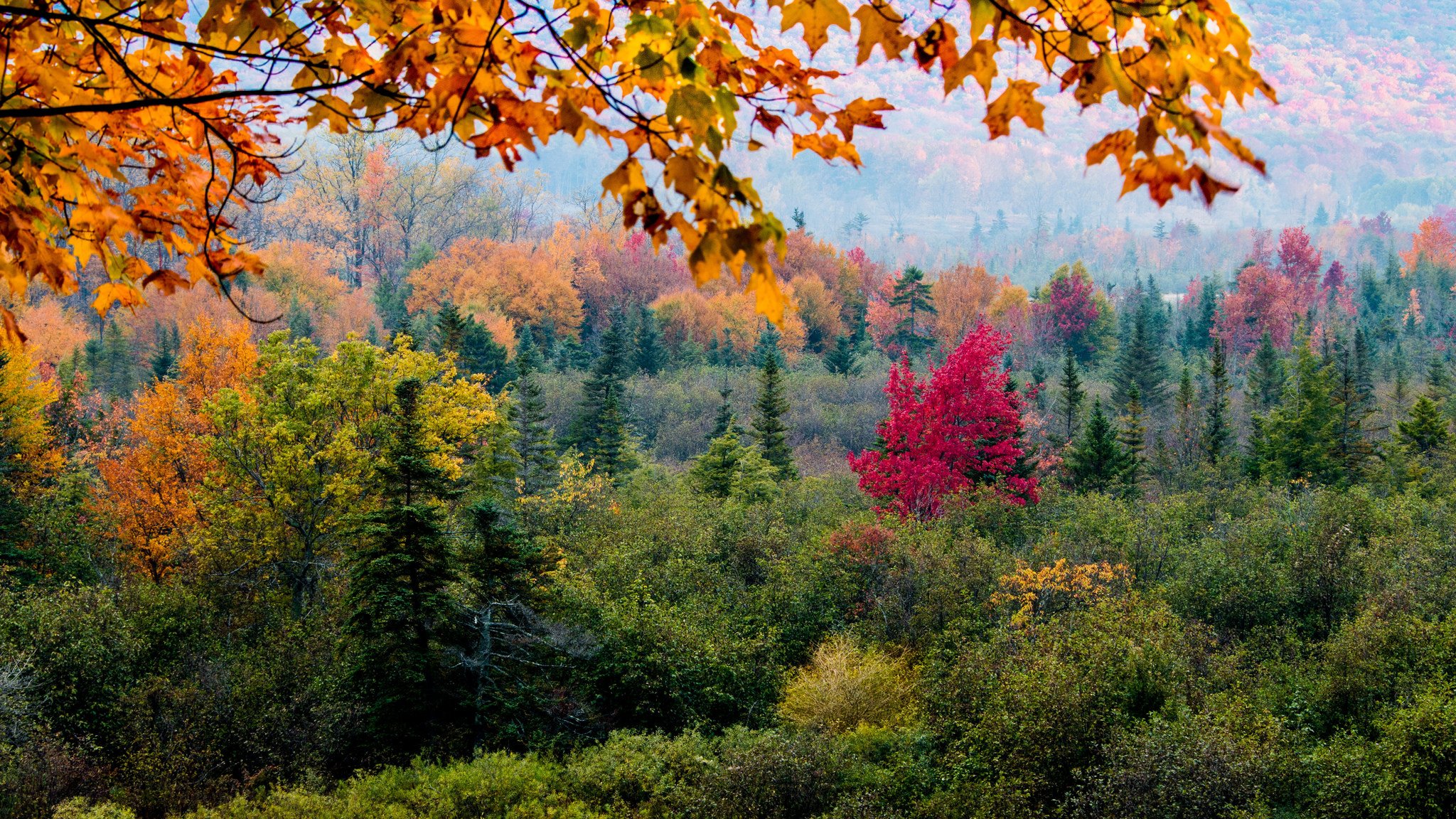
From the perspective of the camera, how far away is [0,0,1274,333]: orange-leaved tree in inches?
77.7

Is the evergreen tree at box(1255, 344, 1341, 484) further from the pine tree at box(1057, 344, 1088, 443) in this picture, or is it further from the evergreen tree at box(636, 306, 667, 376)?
the evergreen tree at box(636, 306, 667, 376)

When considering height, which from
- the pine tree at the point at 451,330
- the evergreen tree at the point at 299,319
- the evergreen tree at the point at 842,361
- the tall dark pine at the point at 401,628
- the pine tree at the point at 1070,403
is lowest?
the tall dark pine at the point at 401,628

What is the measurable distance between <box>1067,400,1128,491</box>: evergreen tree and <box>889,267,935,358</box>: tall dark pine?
92.6 ft

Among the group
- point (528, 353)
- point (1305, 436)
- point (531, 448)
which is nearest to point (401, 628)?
point (531, 448)

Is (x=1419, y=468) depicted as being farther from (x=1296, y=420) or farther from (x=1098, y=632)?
(x=1098, y=632)

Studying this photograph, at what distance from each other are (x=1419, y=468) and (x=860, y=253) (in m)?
48.8

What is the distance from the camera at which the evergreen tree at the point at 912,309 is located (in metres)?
56.5

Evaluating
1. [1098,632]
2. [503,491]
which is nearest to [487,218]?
[503,491]

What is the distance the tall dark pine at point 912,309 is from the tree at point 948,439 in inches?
1339

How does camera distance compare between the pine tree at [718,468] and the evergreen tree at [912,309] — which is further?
the evergreen tree at [912,309]

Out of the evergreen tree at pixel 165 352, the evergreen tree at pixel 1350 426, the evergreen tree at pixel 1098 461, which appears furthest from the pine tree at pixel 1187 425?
the evergreen tree at pixel 165 352

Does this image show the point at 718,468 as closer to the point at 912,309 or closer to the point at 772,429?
the point at 772,429

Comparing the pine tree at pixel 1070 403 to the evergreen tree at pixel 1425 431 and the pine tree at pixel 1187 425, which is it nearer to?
the pine tree at pixel 1187 425

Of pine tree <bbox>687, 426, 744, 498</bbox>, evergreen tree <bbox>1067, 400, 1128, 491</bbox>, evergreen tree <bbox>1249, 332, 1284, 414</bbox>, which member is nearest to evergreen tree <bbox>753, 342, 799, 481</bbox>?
pine tree <bbox>687, 426, 744, 498</bbox>
